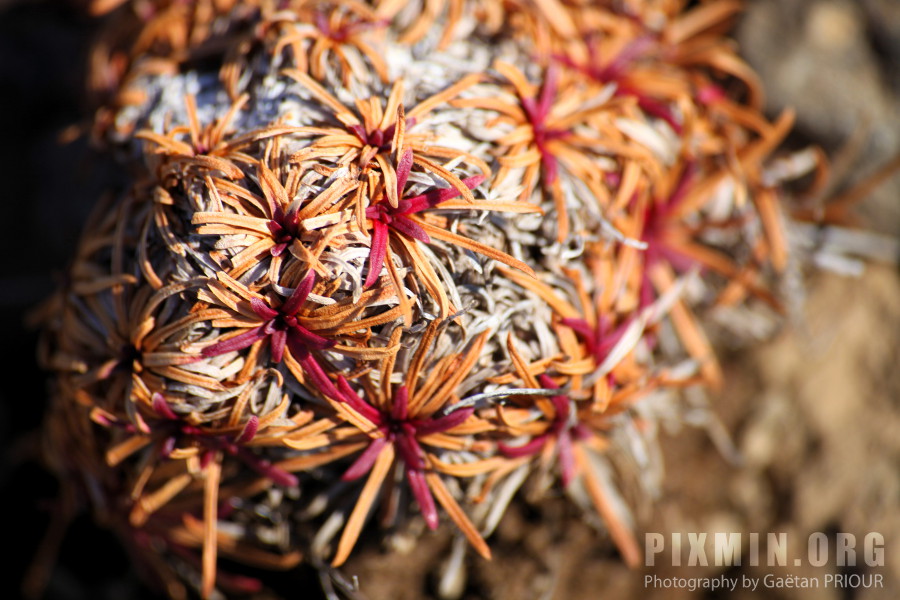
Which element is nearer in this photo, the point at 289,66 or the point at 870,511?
the point at 289,66

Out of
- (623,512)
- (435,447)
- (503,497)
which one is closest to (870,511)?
(623,512)

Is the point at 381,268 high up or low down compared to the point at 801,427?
up

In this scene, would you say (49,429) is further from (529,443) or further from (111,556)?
(529,443)

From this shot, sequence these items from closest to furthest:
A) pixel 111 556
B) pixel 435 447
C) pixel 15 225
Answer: pixel 435 447
pixel 111 556
pixel 15 225

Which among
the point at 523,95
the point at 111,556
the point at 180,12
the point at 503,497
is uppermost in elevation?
the point at 180,12

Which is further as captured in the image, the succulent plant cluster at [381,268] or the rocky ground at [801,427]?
the rocky ground at [801,427]

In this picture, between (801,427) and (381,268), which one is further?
(801,427)

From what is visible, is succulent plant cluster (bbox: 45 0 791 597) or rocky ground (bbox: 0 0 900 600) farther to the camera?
rocky ground (bbox: 0 0 900 600)

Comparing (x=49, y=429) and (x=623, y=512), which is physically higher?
(x=49, y=429)
